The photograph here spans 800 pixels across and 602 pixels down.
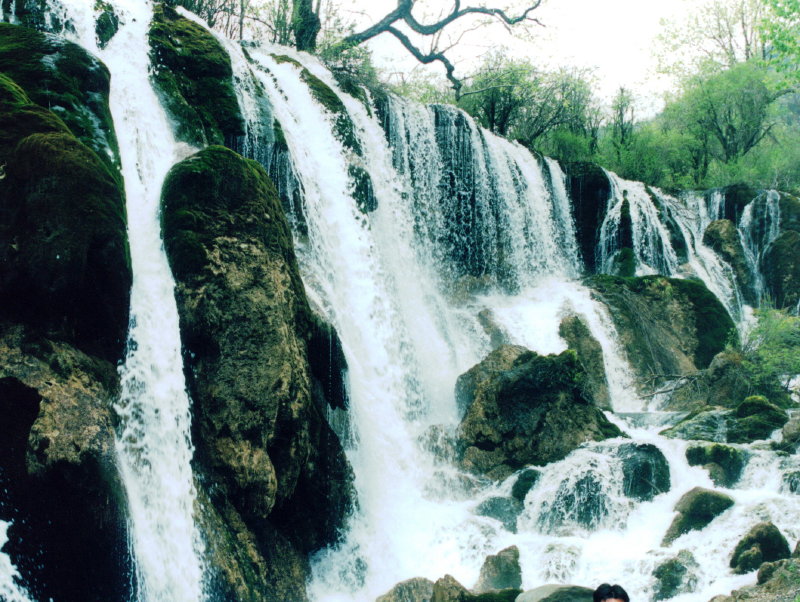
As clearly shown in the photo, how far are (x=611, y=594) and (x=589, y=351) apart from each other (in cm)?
1218

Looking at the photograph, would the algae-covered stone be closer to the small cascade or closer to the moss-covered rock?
the small cascade

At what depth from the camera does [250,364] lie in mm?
7594

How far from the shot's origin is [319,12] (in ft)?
72.7

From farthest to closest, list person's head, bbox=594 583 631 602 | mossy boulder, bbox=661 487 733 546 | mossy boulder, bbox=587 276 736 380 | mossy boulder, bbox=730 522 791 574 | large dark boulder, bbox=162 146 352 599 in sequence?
mossy boulder, bbox=587 276 736 380
mossy boulder, bbox=661 487 733 546
mossy boulder, bbox=730 522 791 574
large dark boulder, bbox=162 146 352 599
person's head, bbox=594 583 631 602

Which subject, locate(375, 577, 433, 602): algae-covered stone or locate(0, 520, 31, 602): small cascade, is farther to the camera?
locate(375, 577, 433, 602): algae-covered stone

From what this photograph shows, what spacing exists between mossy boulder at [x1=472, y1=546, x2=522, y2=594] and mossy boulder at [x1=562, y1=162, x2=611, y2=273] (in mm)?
14739

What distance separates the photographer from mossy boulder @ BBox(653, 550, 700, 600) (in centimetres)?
754

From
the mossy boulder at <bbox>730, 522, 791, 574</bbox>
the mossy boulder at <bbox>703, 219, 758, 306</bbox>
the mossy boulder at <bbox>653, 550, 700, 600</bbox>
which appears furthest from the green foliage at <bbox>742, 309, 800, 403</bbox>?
the mossy boulder at <bbox>653, 550, 700, 600</bbox>

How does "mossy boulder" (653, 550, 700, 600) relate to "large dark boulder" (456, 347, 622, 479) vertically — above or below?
below

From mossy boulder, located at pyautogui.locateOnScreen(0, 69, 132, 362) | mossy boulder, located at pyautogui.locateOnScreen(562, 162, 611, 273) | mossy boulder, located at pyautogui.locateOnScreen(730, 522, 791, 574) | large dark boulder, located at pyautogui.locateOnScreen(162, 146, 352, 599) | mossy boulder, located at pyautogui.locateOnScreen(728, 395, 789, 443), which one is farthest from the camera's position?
mossy boulder, located at pyautogui.locateOnScreen(562, 162, 611, 273)

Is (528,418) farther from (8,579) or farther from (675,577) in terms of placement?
(8,579)

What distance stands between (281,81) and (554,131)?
57.2ft

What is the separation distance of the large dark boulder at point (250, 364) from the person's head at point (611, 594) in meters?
4.11

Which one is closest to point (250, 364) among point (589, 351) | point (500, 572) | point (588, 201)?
point (500, 572)
